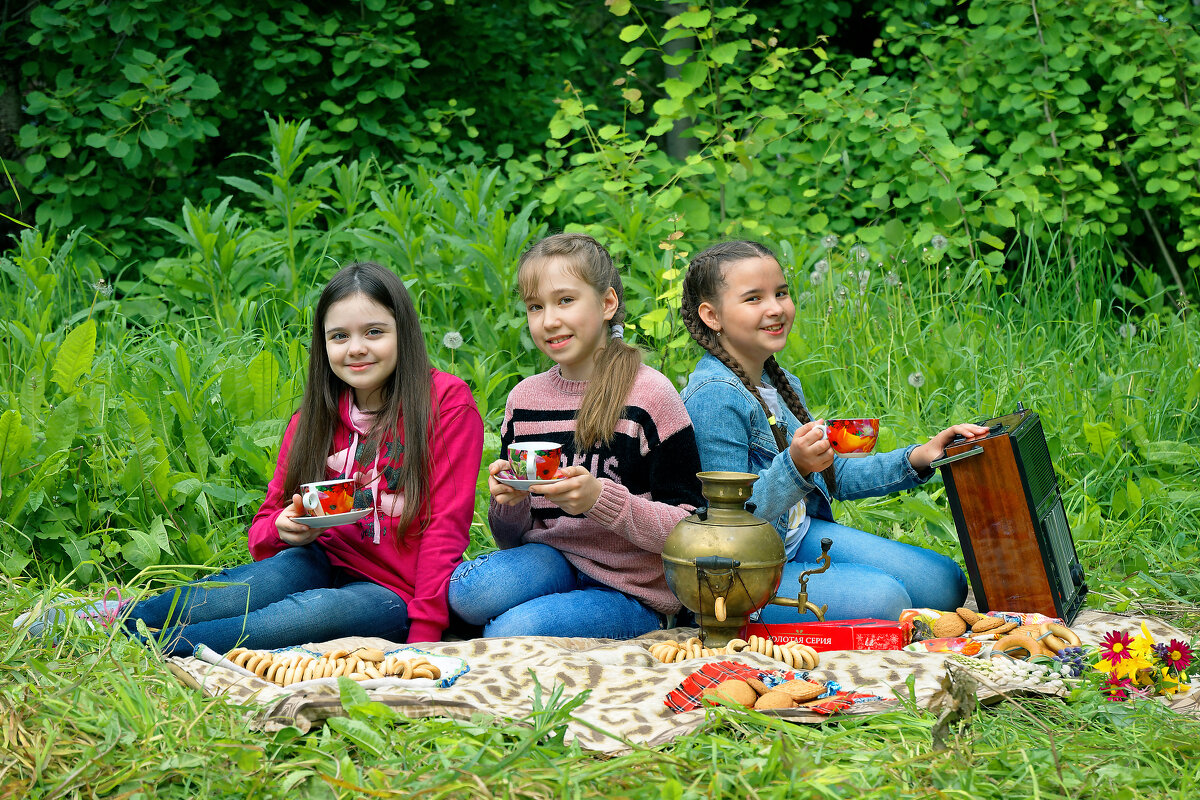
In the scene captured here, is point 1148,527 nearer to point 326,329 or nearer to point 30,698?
point 326,329

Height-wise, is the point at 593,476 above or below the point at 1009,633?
above

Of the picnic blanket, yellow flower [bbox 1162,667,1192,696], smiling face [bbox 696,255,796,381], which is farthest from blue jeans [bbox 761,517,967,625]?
yellow flower [bbox 1162,667,1192,696]

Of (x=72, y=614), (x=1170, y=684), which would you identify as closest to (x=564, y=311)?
(x=72, y=614)

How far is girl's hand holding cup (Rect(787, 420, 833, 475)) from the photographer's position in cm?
258

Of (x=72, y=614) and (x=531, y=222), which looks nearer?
(x=72, y=614)

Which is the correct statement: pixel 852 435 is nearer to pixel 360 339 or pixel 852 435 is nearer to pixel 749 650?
pixel 749 650

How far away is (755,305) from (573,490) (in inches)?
31.1

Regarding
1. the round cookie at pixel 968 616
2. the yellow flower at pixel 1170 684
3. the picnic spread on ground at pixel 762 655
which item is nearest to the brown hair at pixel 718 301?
the picnic spread on ground at pixel 762 655

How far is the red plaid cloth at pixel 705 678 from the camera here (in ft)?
7.38

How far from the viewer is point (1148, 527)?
3682 millimetres

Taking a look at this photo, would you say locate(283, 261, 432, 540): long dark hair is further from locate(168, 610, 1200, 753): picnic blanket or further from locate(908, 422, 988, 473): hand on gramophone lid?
locate(908, 422, 988, 473): hand on gramophone lid

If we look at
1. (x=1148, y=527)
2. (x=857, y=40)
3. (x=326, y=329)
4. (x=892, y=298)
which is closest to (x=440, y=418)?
(x=326, y=329)

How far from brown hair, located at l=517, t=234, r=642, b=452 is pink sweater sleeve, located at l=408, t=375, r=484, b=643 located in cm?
33

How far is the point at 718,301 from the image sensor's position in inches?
119
